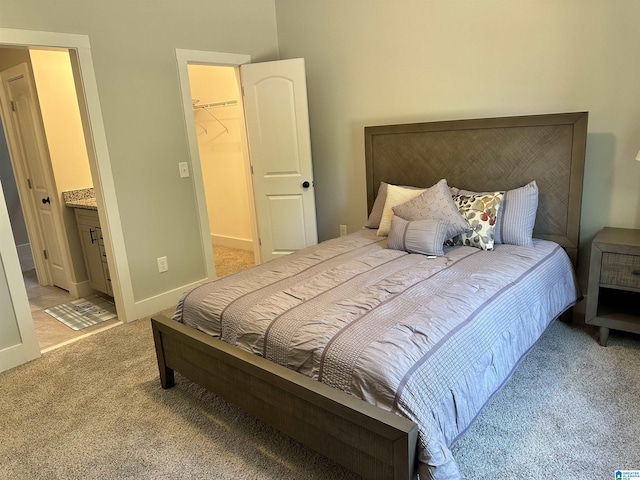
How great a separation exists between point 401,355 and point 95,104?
2824 mm

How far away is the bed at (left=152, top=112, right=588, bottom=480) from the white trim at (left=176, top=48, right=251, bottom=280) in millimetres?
1356

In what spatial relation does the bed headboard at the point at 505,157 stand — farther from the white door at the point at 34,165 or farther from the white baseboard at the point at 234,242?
the white door at the point at 34,165

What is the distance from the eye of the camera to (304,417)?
175 centimetres

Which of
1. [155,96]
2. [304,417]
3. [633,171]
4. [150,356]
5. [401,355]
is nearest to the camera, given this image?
[401,355]

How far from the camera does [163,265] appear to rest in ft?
12.2

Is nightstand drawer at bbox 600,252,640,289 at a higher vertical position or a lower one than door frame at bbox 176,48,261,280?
lower

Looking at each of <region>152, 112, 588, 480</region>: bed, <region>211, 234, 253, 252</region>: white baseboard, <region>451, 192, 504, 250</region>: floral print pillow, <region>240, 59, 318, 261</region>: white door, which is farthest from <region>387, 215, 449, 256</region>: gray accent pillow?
<region>211, 234, 253, 252</region>: white baseboard

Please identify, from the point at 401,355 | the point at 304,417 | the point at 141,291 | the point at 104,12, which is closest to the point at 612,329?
the point at 401,355

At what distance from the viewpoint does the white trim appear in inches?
144

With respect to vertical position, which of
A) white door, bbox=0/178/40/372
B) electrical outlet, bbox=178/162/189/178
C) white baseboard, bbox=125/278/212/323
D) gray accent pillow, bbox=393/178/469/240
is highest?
electrical outlet, bbox=178/162/189/178

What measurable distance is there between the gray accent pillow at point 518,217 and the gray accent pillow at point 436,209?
0.26 m

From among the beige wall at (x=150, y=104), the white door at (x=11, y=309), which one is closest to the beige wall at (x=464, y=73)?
the beige wall at (x=150, y=104)

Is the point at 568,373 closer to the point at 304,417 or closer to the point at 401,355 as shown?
the point at 401,355

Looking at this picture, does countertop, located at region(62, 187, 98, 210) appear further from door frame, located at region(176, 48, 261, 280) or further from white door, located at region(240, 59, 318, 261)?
white door, located at region(240, 59, 318, 261)
